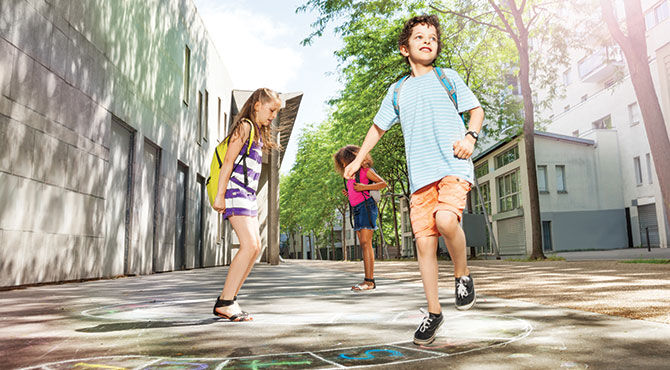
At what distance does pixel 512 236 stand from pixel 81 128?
29.4 metres

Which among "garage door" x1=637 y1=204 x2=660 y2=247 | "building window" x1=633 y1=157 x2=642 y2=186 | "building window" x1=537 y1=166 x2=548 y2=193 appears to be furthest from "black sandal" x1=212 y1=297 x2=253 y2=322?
"building window" x1=633 y1=157 x2=642 y2=186

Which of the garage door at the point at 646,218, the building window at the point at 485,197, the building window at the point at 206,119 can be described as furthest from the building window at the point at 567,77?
the building window at the point at 206,119

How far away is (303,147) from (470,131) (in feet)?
124

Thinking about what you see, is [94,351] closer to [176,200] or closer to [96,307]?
[96,307]

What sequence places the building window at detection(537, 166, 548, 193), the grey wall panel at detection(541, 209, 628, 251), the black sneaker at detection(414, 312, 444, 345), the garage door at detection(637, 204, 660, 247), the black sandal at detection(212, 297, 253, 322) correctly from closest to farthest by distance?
the black sneaker at detection(414, 312, 444, 345) → the black sandal at detection(212, 297, 253, 322) → the garage door at detection(637, 204, 660, 247) → the grey wall panel at detection(541, 209, 628, 251) → the building window at detection(537, 166, 548, 193)

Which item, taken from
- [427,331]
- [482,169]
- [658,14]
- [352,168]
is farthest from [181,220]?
[658,14]

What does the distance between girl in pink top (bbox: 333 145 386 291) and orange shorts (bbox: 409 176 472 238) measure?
3008 millimetres

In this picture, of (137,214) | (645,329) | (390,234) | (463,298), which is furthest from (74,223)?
(390,234)

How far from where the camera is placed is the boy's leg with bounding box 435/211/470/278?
298 cm

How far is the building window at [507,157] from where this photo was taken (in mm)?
31591

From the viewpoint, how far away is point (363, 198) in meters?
6.48

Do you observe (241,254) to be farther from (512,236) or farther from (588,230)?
(512,236)

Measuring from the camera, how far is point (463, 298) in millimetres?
3225

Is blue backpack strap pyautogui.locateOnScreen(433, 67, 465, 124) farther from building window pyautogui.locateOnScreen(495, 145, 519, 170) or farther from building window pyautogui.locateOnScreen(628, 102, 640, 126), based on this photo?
building window pyautogui.locateOnScreen(628, 102, 640, 126)
